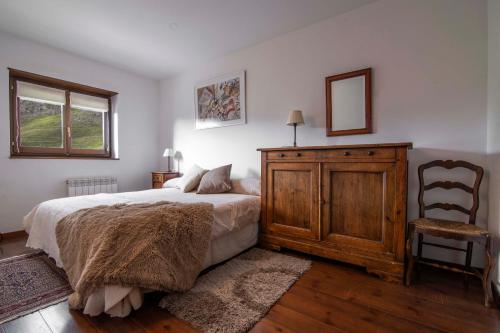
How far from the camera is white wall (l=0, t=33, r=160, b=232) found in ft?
9.46

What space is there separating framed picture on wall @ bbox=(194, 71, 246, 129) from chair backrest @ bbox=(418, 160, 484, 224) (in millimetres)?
2224

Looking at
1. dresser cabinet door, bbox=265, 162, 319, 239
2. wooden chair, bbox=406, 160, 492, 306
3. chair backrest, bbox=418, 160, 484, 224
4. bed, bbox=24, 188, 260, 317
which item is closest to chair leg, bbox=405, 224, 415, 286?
wooden chair, bbox=406, 160, 492, 306

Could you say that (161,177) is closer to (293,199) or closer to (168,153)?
(168,153)

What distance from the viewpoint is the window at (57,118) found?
3.04 meters

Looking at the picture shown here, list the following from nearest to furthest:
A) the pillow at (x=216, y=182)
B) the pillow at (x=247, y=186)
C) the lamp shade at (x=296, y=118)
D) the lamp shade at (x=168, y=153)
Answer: the lamp shade at (x=296, y=118)
the pillow at (x=247, y=186)
the pillow at (x=216, y=182)
the lamp shade at (x=168, y=153)

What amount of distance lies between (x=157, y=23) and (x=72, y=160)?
2413 mm

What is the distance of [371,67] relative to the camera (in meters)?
2.35

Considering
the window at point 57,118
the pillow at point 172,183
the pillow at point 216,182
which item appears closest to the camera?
the pillow at point 216,182

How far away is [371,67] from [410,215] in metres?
1.53

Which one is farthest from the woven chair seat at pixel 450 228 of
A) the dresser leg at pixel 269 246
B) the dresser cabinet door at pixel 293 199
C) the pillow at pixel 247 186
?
the pillow at pixel 247 186

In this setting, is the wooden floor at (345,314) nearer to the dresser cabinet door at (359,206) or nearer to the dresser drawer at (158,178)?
the dresser cabinet door at (359,206)

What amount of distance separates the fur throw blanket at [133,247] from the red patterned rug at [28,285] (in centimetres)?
24

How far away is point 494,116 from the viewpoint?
1.71 metres

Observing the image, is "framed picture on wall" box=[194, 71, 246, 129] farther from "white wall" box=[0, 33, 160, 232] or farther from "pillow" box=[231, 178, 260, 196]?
"white wall" box=[0, 33, 160, 232]
